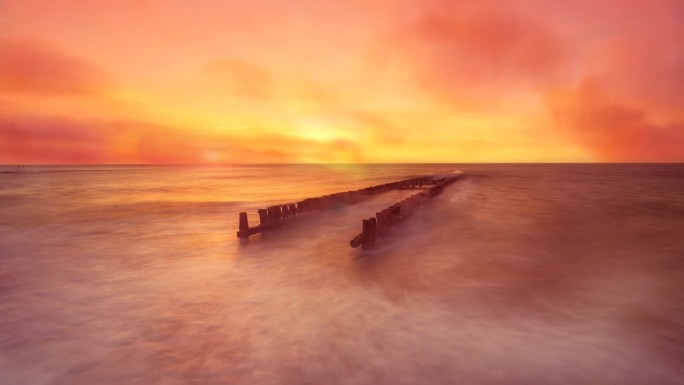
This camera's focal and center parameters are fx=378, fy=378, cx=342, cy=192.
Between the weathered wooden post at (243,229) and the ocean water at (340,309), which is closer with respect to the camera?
the ocean water at (340,309)

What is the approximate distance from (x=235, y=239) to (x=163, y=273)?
505 cm

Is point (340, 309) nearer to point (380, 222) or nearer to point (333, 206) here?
point (380, 222)

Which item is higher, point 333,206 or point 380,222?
point 380,222

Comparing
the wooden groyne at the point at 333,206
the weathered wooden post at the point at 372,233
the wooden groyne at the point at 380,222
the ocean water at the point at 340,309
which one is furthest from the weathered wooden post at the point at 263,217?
the weathered wooden post at the point at 372,233

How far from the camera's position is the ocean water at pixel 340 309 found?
6348 millimetres

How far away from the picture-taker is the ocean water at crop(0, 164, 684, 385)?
635cm

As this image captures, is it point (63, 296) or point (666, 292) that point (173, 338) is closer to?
point (63, 296)

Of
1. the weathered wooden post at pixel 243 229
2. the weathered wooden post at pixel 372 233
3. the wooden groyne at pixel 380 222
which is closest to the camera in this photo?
the wooden groyne at pixel 380 222

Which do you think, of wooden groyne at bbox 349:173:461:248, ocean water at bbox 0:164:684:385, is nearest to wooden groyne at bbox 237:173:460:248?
wooden groyne at bbox 349:173:461:248

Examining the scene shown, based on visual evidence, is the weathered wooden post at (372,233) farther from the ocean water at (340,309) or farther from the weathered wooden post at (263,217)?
the weathered wooden post at (263,217)

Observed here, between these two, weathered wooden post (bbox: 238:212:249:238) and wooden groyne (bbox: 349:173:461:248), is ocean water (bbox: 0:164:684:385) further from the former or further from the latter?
wooden groyne (bbox: 349:173:461:248)

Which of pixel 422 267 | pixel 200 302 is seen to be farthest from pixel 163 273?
pixel 422 267

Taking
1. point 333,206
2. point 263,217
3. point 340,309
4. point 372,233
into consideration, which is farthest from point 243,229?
point 333,206

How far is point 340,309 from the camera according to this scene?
8969 millimetres
